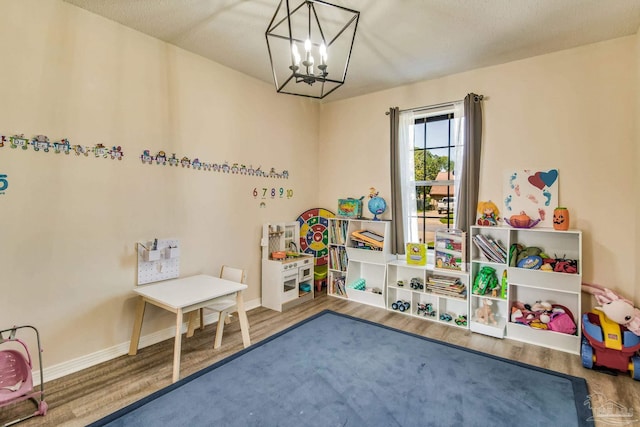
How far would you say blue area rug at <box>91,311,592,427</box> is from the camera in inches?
74.4

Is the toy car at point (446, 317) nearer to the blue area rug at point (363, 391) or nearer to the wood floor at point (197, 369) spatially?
the wood floor at point (197, 369)

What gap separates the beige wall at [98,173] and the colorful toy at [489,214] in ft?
8.90

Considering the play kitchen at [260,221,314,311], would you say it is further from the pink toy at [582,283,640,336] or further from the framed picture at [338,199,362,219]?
the pink toy at [582,283,640,336]

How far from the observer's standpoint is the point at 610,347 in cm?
237

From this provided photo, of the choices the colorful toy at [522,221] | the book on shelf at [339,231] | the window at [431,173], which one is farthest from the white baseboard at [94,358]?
the colorful toy at [522,221]

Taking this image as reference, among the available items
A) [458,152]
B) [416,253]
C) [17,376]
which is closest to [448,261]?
[416,253]

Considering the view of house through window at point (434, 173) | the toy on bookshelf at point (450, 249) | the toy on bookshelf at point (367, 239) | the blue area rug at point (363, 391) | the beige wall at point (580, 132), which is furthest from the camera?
the toy on bookshelf at point (367, 239)

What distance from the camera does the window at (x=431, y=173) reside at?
3742 mm

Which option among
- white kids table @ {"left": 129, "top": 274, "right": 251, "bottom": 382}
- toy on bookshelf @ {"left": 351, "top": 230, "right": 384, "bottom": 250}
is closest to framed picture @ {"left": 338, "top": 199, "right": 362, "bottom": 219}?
toy on bookshelf @ {"left": 351, "top": 230, "right": 384, "bottom": 250}

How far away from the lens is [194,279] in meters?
2.94

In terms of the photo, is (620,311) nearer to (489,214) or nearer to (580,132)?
(489,214)

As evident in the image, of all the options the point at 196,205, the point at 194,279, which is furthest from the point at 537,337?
the point at 196,205

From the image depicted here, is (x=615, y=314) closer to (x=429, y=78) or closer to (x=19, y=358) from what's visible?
(x=429, y=78)

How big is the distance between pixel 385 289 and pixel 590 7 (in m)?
3.14
